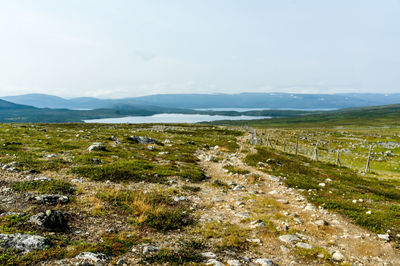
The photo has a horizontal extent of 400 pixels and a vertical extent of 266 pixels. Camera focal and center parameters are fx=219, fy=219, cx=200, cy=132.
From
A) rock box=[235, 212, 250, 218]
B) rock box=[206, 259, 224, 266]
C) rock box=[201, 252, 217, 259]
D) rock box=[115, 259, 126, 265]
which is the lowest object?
rock box=[235, 212, 250, 218]

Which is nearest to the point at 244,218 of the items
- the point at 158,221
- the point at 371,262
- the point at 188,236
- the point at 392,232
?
the point at 188,236

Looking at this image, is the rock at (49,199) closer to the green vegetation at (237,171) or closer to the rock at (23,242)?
the rock at (23,242)

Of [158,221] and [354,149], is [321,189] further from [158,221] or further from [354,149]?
[354,149]

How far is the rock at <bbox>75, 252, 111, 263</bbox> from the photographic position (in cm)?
648

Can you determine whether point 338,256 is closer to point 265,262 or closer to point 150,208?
point 265,262

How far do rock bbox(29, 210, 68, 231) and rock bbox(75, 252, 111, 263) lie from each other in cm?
225

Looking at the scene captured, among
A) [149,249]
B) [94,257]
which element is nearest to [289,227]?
[149,249]

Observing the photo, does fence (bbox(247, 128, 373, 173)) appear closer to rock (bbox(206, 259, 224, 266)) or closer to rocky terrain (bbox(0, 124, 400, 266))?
rocky terrain (bbox(0, 124, 400, 266))

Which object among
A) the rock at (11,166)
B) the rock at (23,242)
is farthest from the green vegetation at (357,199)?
the rock at (11,166)

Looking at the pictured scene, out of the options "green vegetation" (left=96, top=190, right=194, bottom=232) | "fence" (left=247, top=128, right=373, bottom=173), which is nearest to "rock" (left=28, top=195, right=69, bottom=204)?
"green vegetation" (left=96, top=190, right=194, bottom=232)

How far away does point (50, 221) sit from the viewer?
26.9ft

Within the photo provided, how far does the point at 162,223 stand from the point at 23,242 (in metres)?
4.71

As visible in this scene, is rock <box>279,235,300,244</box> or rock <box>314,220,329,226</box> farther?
rock <box>314,220,329,226</box>

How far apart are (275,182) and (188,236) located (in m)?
11.0
